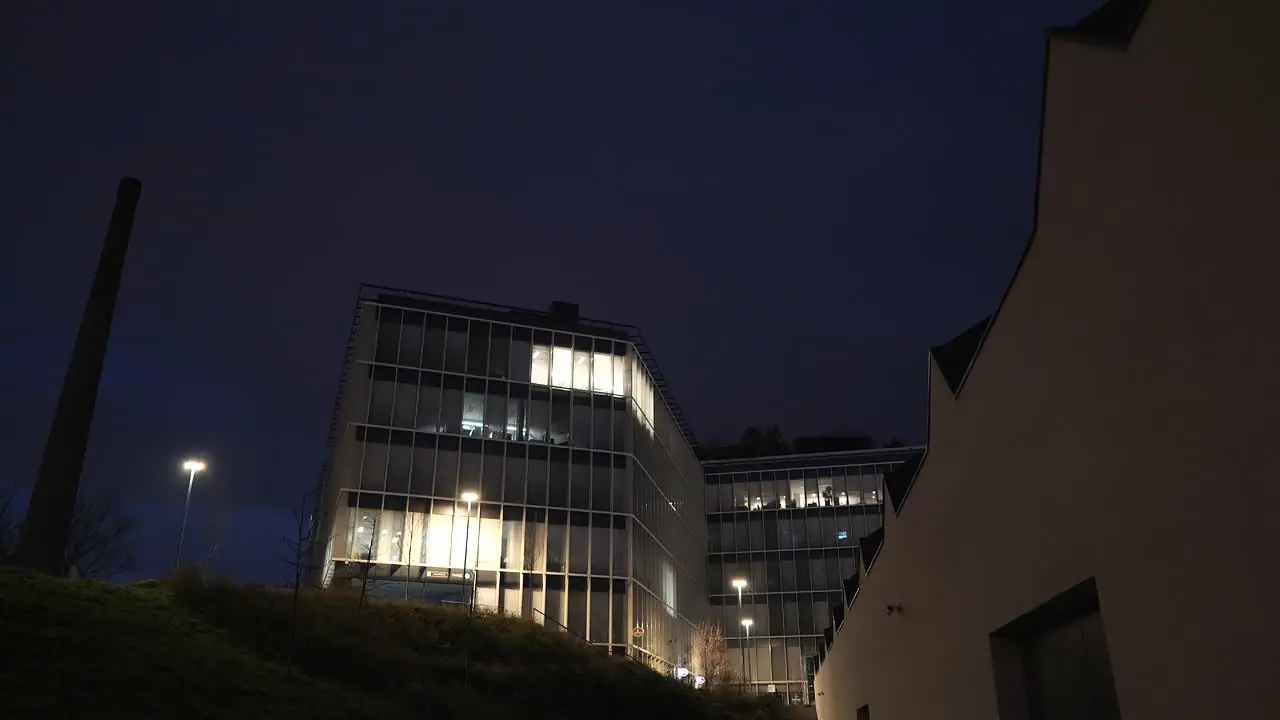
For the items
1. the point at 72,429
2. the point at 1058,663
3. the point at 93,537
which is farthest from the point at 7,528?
the point at 1058,663

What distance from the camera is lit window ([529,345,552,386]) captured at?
178ft

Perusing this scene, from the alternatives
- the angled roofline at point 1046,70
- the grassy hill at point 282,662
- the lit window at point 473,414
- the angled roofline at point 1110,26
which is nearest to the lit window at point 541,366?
the lit window at point 473,414

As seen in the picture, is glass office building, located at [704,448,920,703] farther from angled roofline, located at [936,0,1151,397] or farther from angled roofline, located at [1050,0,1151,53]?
angled roofline, located at [1050,0,1151,53]

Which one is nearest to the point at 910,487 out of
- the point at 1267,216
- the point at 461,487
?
the point at 1267,216

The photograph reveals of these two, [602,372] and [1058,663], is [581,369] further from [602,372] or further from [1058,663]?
[1058,663]

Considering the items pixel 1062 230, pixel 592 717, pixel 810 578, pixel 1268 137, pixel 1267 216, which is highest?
pixel 810 578

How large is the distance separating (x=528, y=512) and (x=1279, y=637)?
48454 millimetres

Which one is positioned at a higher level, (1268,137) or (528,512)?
(528,512)

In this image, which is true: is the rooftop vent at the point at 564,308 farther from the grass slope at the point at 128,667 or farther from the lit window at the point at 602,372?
the grass slope at the point at 128,667

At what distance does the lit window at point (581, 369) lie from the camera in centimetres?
5556

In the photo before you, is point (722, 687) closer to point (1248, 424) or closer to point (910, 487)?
point (910, 487)

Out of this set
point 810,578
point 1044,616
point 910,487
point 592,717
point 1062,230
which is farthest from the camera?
point 810,578

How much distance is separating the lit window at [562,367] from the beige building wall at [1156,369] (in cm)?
4783

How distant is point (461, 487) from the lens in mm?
49562
